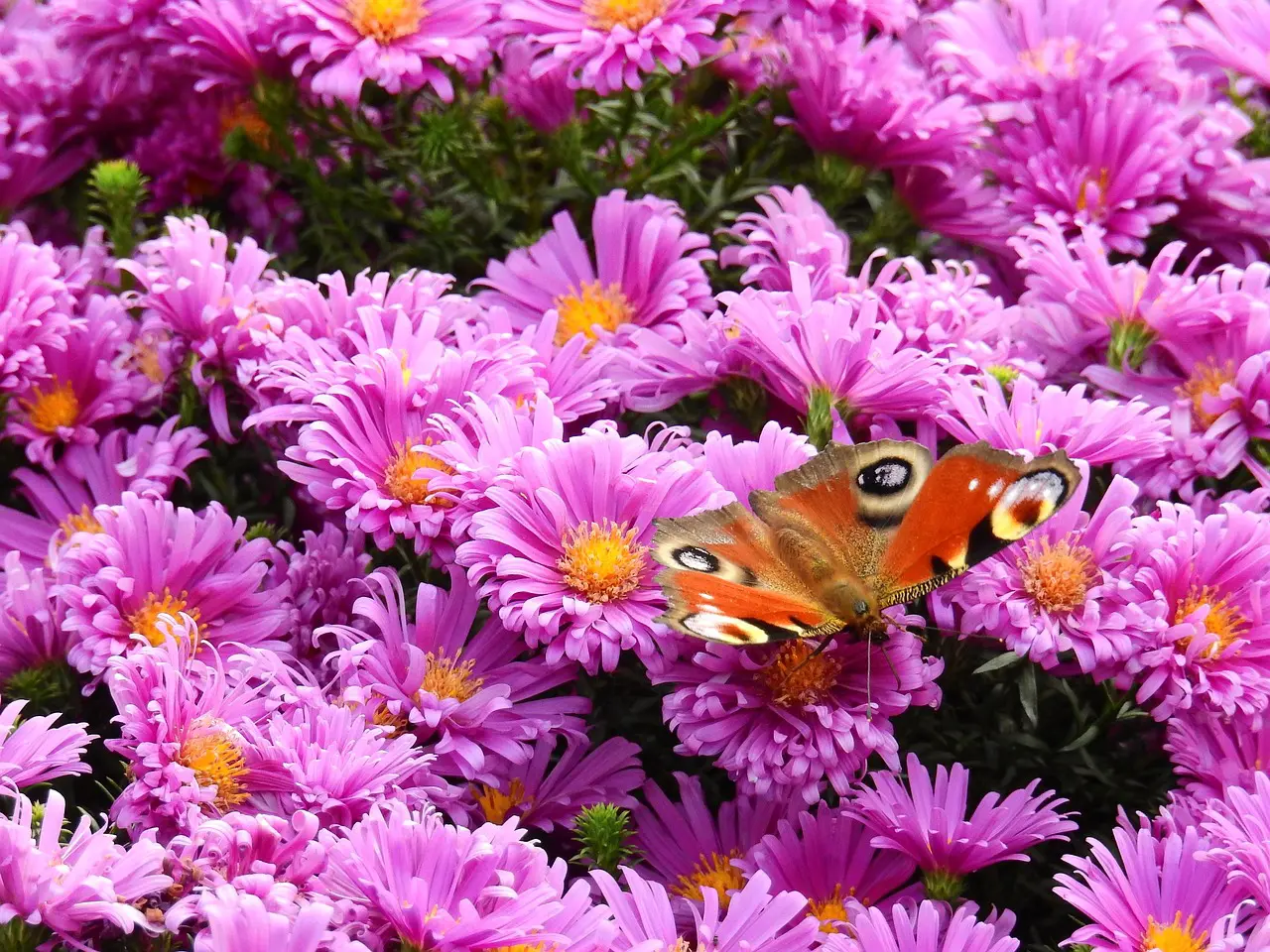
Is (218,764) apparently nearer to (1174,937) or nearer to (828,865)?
(828,865)

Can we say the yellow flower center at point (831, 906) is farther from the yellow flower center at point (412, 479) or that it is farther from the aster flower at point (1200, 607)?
the yellow flower center at point (412, 479)

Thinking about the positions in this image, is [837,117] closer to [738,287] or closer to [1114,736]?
[738,287]

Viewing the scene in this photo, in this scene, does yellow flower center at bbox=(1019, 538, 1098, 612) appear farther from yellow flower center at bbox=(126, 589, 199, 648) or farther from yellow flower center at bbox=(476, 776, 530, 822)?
yellow flower center at bbox=(126, 589, 199, 648)

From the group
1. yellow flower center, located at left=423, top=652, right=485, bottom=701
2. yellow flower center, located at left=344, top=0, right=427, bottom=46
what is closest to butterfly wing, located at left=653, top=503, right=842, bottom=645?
yellow flower center, located at left=423, top=652, right=485, bottom=701

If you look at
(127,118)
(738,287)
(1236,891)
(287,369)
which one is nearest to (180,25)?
(127,118)

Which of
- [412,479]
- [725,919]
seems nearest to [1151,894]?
[725,919]
